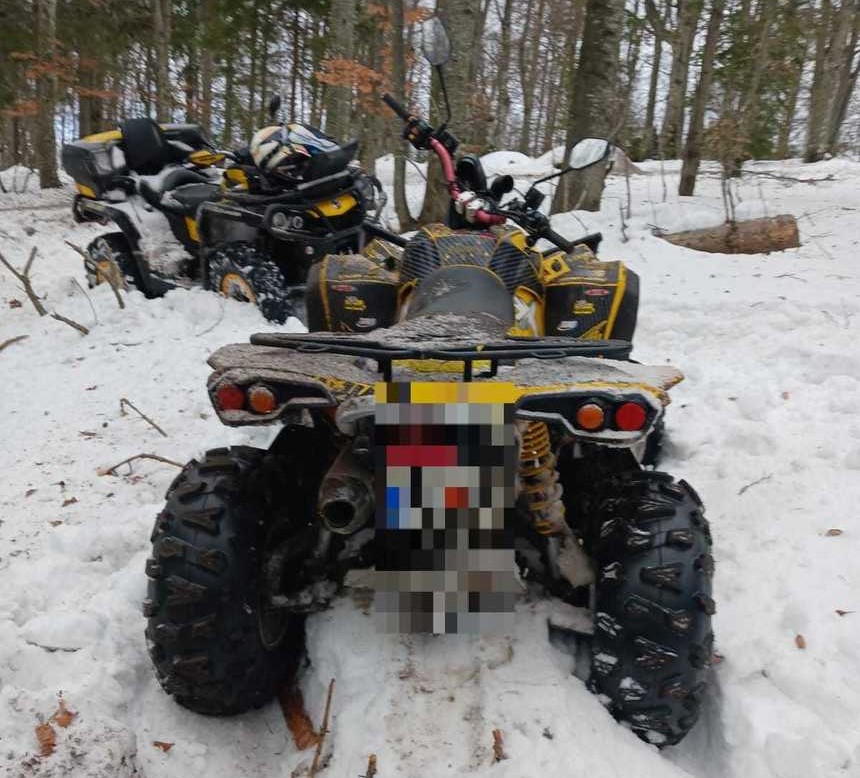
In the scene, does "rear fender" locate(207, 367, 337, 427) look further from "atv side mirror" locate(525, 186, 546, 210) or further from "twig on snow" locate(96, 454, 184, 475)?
"atv side mirror" locate(525, 186, 546, 210)

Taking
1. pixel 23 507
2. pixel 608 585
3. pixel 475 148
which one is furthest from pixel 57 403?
pixel 475 148

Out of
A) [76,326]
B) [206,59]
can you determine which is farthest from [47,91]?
[76,326]

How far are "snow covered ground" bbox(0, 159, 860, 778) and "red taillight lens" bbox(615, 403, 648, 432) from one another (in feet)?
2.58

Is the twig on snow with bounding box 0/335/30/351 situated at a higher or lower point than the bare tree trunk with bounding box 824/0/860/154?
lower

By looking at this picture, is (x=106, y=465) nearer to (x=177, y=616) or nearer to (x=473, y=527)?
(x=177, y=616)

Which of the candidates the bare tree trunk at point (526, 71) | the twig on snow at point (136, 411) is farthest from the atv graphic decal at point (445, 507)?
the bare tree trunk at point (526, 71)

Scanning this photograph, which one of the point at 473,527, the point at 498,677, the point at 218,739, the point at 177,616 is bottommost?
the point at 218,739

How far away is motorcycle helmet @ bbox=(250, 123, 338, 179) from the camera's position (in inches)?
245

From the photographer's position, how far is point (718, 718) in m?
2.22

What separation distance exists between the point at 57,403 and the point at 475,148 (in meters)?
5.93

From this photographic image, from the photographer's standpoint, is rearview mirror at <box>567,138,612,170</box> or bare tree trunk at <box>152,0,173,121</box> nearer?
rearview mirror at <box>567,138,612,170</box>

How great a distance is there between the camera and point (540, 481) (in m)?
2.14

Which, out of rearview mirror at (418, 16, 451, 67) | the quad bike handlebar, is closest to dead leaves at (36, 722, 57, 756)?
the quad bike handlebar

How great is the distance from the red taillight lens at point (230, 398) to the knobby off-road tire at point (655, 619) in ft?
3.39
